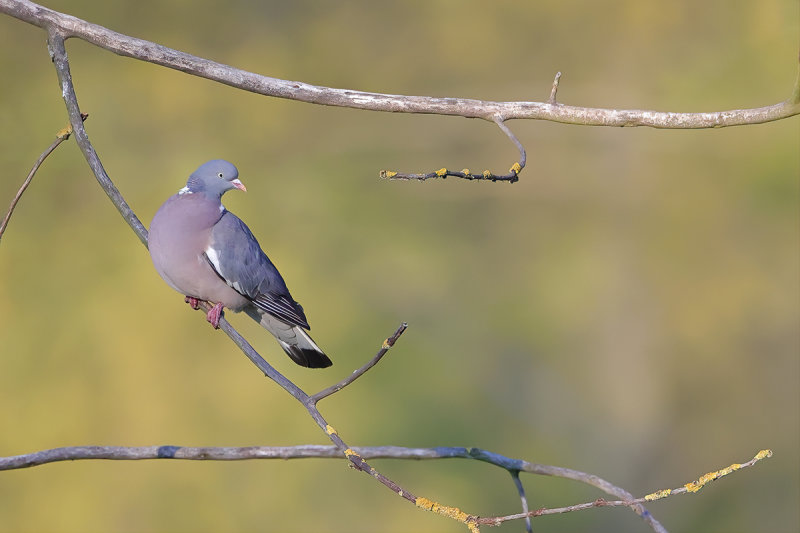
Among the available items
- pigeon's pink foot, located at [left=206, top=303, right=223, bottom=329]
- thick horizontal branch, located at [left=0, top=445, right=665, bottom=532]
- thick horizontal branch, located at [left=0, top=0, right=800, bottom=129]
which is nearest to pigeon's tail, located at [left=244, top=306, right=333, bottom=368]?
pigeon's pink foot, located at [left=206, top=303, right=223, bottom=329]

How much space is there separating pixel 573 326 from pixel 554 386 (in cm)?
75

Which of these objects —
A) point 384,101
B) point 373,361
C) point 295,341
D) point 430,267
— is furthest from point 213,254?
point 430,267

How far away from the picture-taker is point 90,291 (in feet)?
25.9

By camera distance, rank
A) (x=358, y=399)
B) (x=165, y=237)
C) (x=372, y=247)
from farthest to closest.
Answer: (x=372, y=247) → (x=358, y=399) → (x=165, y=237)

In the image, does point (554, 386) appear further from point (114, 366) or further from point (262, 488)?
point (114, 366)

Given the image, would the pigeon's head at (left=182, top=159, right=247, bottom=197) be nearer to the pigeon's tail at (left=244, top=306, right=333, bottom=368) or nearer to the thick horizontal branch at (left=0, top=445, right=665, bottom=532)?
the pigeon's tail at (left=244, top=306, right=333, bottom=368)

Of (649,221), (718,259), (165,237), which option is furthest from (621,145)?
(165,237)

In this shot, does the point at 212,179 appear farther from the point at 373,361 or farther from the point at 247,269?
the point at 373,361

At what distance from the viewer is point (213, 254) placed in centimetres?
271

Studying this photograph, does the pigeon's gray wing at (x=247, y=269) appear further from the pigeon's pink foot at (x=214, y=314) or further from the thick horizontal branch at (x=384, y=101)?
the thick horizontal branch at (x=384, y=101)

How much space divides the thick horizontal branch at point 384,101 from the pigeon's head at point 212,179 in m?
0.38

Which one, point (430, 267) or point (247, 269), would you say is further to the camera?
point (430, 267)

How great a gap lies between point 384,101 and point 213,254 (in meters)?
0.78

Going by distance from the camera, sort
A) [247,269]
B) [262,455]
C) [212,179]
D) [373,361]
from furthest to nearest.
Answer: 1. [247,269]
2. [212,179]
3. [262,455]
4. [373,361]
